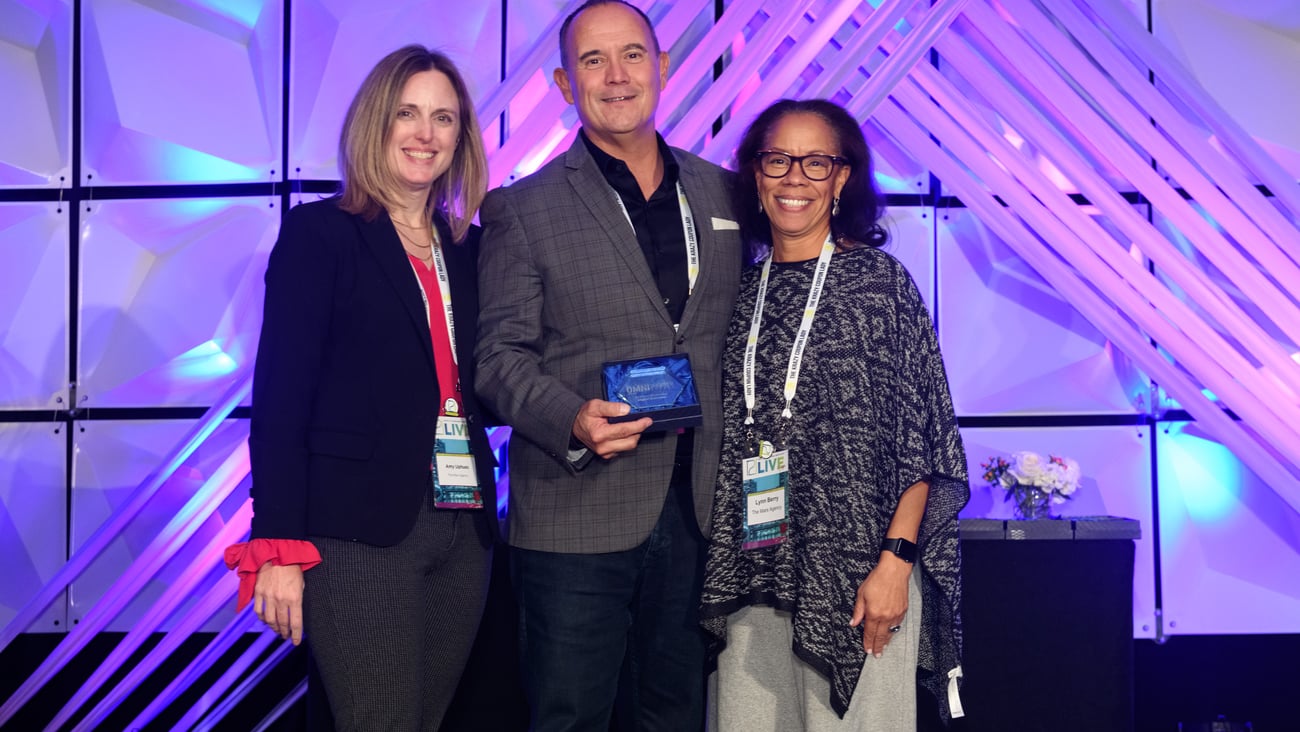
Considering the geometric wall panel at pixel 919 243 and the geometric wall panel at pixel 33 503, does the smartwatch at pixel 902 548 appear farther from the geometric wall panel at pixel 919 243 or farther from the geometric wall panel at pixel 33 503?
the geometric wall panel at pixel 33 503

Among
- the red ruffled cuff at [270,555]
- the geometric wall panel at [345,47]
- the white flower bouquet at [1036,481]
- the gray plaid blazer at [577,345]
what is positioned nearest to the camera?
the red ruffled cuff at [270,555]

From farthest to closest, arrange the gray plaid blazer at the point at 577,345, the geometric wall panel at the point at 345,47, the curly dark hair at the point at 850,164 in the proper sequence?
the geometric wall panel at the point at 345,47 < the curly dark hair at the point at 850,164 < the gray plaid blazer at the point at 577,345

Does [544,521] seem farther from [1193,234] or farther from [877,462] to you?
[1193,234]

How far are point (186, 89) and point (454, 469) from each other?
6.97ft

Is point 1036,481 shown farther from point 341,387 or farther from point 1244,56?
point 341,387

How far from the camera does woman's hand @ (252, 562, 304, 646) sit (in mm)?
1884

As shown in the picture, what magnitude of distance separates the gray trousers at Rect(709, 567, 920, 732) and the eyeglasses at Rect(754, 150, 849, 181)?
0.87m

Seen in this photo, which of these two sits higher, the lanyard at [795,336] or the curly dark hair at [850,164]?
the curly dark hair at [850,164]

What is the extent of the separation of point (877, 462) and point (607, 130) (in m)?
0.95

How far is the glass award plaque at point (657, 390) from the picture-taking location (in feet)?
6.42

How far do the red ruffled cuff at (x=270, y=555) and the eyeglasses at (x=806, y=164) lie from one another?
123 centimetres

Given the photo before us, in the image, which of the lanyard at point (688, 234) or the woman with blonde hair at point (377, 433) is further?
the lanyard at point (688, 234)

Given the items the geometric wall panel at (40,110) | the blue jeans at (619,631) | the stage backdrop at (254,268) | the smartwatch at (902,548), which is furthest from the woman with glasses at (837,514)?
the geometric wall panel at (40,110)

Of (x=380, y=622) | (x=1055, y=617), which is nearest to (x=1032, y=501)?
(x=1055, y=617)
